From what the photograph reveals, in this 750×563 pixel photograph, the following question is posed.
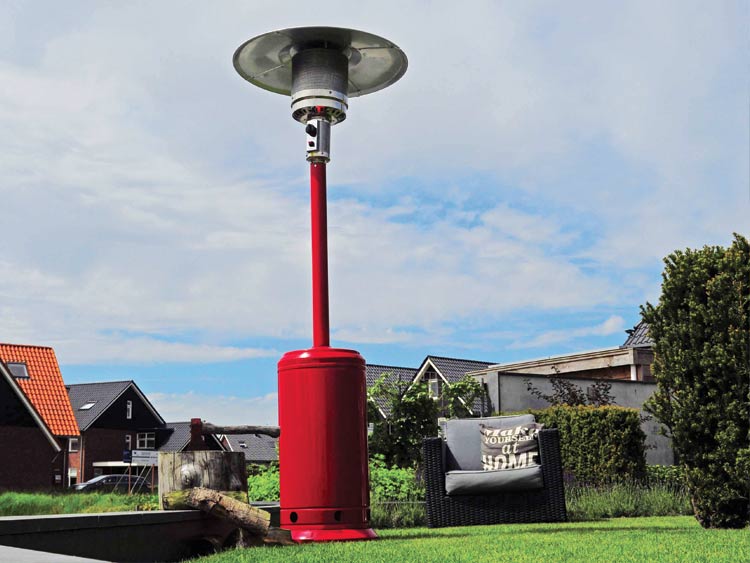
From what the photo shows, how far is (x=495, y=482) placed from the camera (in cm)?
806

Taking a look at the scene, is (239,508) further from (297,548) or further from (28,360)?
(28,360)

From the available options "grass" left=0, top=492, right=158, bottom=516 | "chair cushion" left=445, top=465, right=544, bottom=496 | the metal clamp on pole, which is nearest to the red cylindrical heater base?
the metal clamp on pole

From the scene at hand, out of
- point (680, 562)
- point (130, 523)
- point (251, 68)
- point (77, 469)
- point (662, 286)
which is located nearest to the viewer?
point (680, 562)

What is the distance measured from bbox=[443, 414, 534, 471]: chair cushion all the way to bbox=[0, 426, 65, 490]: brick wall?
1926 centimetres

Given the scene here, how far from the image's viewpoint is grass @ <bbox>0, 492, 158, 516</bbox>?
25.0ft

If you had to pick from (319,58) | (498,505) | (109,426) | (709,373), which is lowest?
(498,505)

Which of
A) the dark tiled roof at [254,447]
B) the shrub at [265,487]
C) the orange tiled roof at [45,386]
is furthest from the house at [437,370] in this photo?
the dark tiled roof at [254,447]

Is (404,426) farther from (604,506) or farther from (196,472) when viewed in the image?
(196,472)

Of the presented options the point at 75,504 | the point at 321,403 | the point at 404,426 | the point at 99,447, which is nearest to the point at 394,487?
the point at 75,504

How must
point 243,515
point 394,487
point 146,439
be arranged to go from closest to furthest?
point 243,515 < point 394,487 < point 146,439

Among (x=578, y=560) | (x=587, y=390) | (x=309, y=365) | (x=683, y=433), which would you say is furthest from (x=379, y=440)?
(x=578, y=560)

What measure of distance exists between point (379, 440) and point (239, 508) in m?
15.0

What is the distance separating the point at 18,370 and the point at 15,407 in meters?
3.27

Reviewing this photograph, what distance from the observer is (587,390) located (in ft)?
55.8
